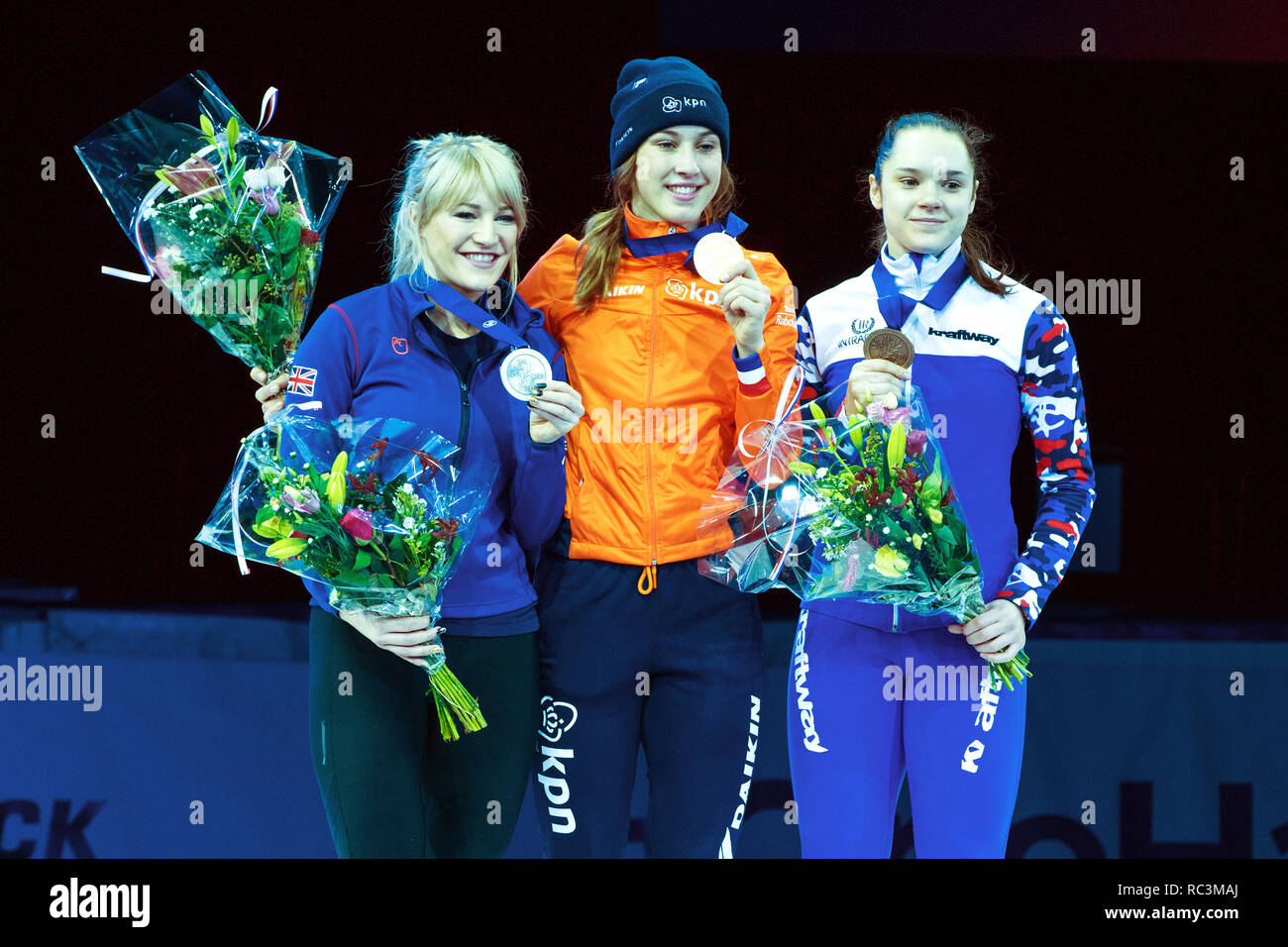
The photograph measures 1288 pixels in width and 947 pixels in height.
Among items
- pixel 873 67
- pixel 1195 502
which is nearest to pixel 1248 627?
pixel 1195 502

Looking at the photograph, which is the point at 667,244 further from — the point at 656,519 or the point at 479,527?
the point at 479,527

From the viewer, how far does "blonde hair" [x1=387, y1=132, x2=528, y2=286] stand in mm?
2381

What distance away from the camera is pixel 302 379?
7.57 ft

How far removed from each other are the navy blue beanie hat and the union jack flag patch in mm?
793

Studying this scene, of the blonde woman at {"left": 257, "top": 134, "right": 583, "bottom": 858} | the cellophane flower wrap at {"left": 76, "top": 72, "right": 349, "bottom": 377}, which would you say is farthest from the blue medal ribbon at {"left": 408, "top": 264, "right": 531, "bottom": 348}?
the cellophane flower wrap at {"left": 76, "top": 72, "right": 349, "bottom": 377}

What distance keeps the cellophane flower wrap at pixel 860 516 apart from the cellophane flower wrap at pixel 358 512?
1.73ft

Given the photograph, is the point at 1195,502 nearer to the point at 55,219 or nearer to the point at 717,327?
the point at 717,327

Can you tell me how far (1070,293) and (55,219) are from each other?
448cm

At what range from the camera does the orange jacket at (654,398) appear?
2467 millimetres

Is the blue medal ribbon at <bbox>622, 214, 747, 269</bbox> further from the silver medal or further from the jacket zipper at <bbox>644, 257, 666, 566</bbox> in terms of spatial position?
the silver medal

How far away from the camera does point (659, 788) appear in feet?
8.14

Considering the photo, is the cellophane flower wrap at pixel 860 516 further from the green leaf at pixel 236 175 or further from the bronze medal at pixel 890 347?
the green leaf at pixel 236 175

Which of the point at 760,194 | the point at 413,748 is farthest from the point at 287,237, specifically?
the point at 760,194

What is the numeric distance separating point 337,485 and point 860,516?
91 centimetres
